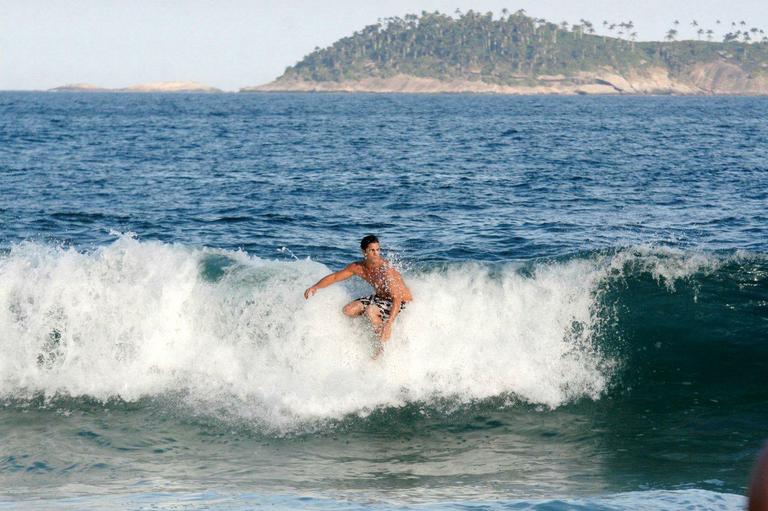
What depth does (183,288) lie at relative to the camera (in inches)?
507

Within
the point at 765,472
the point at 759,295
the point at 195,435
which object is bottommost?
the point at 195,435

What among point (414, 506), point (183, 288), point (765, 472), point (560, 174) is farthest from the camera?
point (560, 174)

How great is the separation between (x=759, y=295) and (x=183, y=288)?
8322mm

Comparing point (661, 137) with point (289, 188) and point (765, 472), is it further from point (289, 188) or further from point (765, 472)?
point (765, 472)

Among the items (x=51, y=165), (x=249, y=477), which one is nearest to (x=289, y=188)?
(x=51, y=165)

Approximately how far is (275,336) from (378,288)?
1612mm

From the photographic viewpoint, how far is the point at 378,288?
1150cm

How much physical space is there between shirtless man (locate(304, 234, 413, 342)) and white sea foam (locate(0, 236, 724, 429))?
24 cm

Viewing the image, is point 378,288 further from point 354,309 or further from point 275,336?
point 275,336

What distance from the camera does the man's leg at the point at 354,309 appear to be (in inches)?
457

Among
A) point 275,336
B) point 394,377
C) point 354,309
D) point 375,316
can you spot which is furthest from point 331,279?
point 394,377

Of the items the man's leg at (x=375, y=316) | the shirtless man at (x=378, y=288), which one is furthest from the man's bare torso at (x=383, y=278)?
the man's leg at (x=375, y=316)

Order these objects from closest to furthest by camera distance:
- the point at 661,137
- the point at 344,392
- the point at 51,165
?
the point at 344,392, the point at 51,165, the point at 661,137

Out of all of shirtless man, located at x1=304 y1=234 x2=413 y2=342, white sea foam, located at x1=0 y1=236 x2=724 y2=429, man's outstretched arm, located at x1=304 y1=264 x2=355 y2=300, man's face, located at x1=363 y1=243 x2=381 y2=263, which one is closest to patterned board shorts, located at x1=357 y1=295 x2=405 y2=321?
shirtless man, located at x1=304 y1=234 x2=413 y2=342
